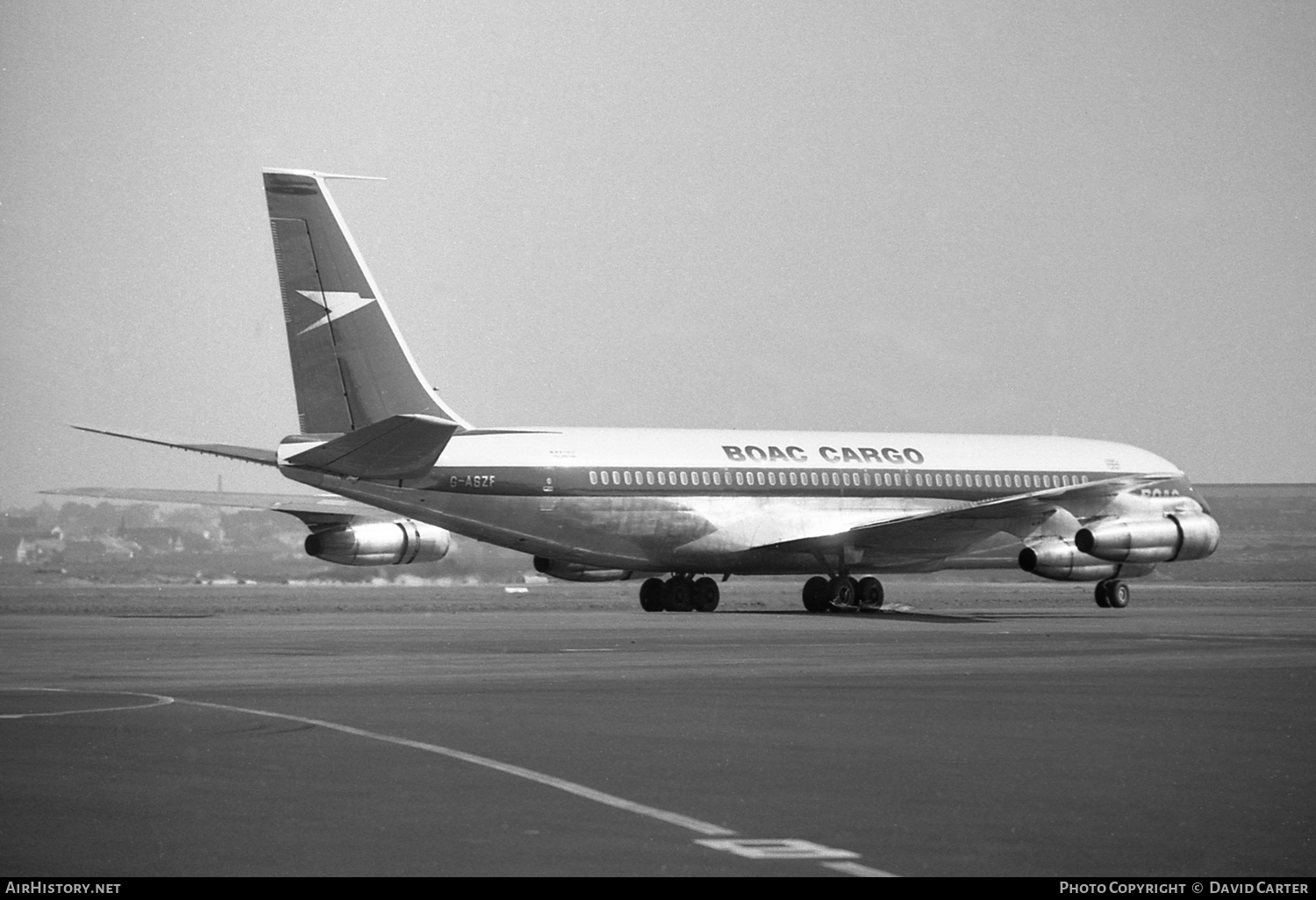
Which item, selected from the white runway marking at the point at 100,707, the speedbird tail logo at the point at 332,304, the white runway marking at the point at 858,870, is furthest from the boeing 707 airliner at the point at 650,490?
the white runway marking at the point at 858,870

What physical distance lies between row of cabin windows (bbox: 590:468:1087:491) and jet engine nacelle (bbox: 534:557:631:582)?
2947mm

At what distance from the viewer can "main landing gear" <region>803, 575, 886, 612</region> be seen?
44.2 meters

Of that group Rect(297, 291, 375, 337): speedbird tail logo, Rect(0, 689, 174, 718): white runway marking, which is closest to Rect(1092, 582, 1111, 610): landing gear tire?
Rect(297, 291, 375, 337): speedbird tail logo

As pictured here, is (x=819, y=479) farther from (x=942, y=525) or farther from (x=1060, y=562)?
(x=1060, y=562)

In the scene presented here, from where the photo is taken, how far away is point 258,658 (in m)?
24.0

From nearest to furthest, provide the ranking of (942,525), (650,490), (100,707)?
(100,707) → (650,490) → (942,525)

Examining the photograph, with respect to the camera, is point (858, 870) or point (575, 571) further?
point (575, 571)

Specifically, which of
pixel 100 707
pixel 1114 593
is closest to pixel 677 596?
pixel 1114 593

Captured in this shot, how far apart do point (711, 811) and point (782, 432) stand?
35100 millimetres

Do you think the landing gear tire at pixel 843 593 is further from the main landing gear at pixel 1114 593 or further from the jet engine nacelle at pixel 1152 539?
the main landing gear at pixel 1114 593

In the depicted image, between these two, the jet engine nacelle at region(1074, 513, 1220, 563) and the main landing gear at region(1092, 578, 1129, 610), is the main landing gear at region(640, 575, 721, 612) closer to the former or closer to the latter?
the jet engine nacelle at region(1074, 513, 1220, 563)

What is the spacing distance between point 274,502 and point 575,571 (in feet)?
28.4

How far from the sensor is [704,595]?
44469 millimetres

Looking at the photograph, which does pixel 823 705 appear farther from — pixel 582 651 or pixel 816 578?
pixel 816 578
